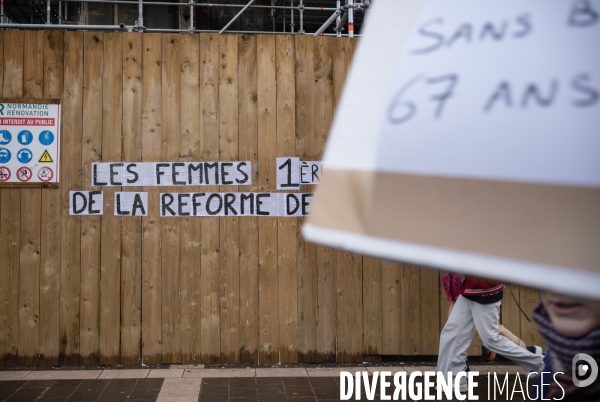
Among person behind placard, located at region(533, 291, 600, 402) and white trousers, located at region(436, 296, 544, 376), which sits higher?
person behind placard, located at region(533, 291, 600, 402)

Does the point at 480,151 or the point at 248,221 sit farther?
the point at 248,221

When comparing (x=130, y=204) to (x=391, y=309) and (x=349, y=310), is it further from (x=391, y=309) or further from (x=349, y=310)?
(x=391, y=309)

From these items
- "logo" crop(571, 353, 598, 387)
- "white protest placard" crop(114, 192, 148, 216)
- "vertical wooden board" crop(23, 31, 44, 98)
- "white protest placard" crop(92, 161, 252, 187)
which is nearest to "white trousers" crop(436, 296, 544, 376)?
"white protest placard" crop(92, 161, 252, 187)

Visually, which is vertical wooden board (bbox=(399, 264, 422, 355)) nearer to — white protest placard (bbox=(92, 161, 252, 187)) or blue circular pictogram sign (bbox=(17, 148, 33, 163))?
white protest placard (bbox=(92, 161, 252, 187))

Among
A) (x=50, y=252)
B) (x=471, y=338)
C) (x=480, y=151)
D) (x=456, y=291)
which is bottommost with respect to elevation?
(x=471, y=338)

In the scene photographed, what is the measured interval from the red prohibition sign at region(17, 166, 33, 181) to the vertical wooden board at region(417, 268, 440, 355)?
14.1 ft

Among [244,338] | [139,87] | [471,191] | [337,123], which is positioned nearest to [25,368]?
[244,338]

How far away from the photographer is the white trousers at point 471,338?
4938 millimetres

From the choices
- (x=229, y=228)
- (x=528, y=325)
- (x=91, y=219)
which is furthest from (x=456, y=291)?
(x=91, y=219)

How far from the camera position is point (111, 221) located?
Result: 237 inches

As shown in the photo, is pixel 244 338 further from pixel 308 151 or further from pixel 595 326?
pixel 595 326

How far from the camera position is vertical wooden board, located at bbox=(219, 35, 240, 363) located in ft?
19.8

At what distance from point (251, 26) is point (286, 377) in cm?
911

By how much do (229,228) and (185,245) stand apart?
0.50 m
